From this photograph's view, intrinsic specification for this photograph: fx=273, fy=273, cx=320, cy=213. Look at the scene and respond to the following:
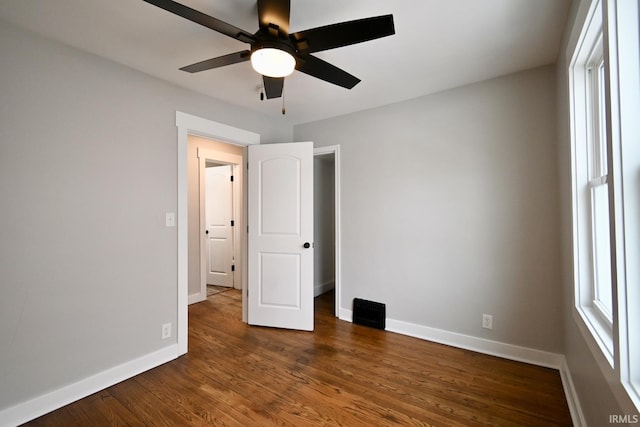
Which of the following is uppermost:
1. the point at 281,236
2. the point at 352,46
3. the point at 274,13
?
the point at 352,46

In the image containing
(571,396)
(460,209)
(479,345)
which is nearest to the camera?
(571,396)

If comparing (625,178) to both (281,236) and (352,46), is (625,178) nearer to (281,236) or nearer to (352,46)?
(352,46)

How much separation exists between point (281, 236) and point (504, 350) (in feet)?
7.67

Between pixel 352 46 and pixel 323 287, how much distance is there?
3.44 metres

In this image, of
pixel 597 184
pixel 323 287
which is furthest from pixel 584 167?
pixel 323 287

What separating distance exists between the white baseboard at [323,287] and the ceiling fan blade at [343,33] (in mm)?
3407

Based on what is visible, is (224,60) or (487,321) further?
(487,321)

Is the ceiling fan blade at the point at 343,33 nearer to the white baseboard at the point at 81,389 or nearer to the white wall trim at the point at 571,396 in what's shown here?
the white wall trim at the point at 571,396

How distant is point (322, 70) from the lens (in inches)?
65.1

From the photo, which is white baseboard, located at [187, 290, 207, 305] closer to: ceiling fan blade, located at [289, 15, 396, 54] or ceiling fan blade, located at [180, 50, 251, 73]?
ceiling fan blade, located at [180, 50, 251, 73]

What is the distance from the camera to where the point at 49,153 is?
71.3 inches

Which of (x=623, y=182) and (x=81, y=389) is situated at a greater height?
(x=623, y=182)

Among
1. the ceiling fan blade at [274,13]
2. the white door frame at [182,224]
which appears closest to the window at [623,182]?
the ceiling fan blade at [274,13]

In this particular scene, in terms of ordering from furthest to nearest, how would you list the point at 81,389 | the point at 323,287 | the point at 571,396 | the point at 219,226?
the point at 219,226, the point at 323,287, the point at 81,389, the point at 571,396
